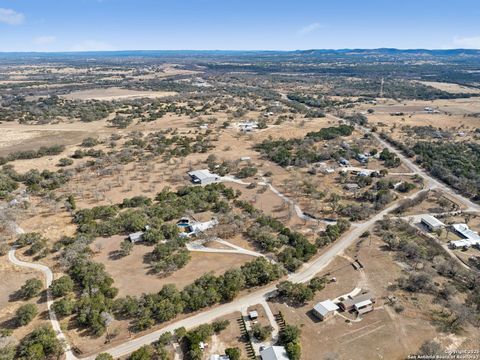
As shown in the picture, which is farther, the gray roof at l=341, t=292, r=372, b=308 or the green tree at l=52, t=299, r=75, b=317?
the gray roof at l=341, t=292, r=372, b=308

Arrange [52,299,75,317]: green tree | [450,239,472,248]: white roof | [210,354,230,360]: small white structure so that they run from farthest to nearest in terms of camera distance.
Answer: [450,239,472,248]: white roof, [52,299,75,317]: green tree, [210,354,230,360]: small white structure

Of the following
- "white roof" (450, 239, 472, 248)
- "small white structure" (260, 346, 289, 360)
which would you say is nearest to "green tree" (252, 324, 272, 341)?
"small white structure" (260, 346, 289, 360)

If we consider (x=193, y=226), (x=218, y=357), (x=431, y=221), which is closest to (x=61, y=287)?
(x=193, y=226)

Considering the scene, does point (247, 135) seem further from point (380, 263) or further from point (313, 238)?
point (380, 263)

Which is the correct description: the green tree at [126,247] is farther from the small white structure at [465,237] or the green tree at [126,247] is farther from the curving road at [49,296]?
the small white structure at [465,237]

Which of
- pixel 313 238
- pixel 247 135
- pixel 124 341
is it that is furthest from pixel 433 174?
pixel 124 341

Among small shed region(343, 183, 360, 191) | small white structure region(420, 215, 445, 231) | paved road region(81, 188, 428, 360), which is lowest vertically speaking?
paved road region(81, 188, 428, 360)

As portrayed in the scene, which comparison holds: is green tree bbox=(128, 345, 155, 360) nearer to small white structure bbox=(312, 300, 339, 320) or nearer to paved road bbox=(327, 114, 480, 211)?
small white structure bbox=(312, 300, 339, 320)
